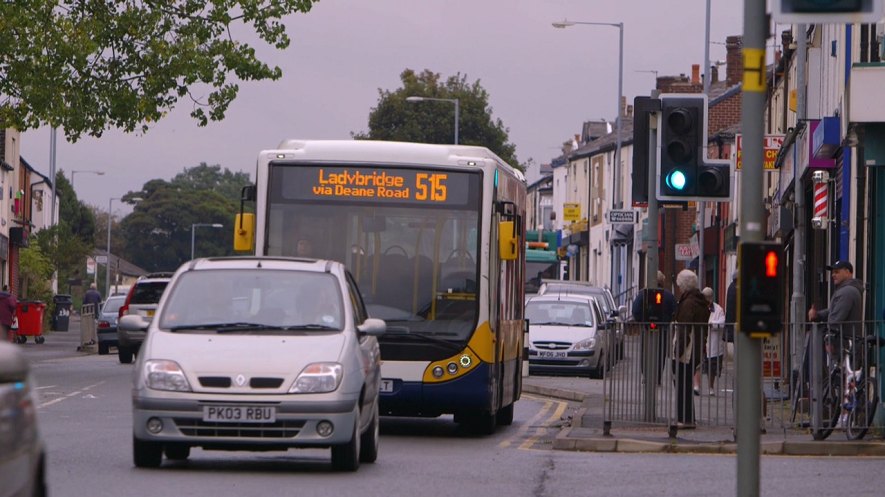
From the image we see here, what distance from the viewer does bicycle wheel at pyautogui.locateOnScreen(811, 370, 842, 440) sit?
16.6 m

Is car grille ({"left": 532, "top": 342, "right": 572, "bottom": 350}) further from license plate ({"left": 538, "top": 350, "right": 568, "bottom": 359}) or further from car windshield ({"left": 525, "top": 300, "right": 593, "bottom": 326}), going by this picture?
car windshield ({"left": 525, "top": 300, "right": 593, "bottom": 326})

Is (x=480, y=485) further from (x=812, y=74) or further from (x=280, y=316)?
(x=812, y=74)

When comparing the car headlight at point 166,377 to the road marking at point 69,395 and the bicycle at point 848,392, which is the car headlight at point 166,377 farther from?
the road marking at point 69,395

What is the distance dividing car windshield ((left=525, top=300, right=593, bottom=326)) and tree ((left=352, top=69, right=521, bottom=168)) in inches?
2106

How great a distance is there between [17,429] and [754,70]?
416 cm

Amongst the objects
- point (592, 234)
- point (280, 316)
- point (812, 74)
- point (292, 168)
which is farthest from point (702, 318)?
point (592, 234)

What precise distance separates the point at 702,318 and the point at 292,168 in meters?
5.69

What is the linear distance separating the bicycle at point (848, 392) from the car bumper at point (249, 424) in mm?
5612

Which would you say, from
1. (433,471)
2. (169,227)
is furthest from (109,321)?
(169,227)

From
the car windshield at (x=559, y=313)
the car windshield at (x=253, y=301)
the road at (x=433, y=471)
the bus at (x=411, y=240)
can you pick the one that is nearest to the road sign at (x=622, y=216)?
the car windshield at (x=559, y=313)

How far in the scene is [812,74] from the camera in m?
31.6

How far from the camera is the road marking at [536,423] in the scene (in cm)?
1764

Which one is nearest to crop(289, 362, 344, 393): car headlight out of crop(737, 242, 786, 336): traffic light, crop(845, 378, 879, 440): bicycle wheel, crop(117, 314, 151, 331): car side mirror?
crop(117, 314, 151, 331): car side mirror

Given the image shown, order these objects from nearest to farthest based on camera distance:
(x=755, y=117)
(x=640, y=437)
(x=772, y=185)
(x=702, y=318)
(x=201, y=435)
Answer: (x=755, y=117) → (x=201, y=435) → (x=640, y=437) → (x=702, y=318) → (x=772, y=185)
